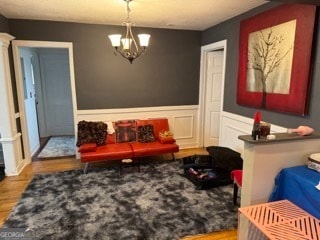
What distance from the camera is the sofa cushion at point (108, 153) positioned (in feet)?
11.5

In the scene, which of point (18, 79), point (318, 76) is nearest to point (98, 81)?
point (18, 79)

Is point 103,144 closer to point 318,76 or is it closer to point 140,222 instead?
→ point 140,222

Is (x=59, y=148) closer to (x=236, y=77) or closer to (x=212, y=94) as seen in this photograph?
(x=212, y=94)

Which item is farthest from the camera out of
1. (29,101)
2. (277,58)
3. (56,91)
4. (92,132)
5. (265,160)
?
(56,91)

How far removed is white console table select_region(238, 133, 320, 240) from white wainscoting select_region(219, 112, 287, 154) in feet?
4.94

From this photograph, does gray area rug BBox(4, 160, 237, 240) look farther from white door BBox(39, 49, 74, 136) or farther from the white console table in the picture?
white door BBox(39, 49, 74, 136)

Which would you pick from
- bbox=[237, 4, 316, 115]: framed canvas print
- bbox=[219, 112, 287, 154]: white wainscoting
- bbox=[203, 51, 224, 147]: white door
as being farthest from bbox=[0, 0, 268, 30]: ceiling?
bbox=[219, 112, 287, 154]: white wainscoting

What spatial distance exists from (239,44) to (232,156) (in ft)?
5.52

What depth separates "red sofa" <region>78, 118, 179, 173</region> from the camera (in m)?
3.55

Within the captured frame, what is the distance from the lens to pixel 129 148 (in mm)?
3779

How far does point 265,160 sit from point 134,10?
2.65 meters

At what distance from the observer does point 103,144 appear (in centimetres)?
394

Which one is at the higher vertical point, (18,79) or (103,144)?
(18,79)

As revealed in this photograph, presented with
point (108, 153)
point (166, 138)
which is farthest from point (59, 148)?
point (166, 138)
